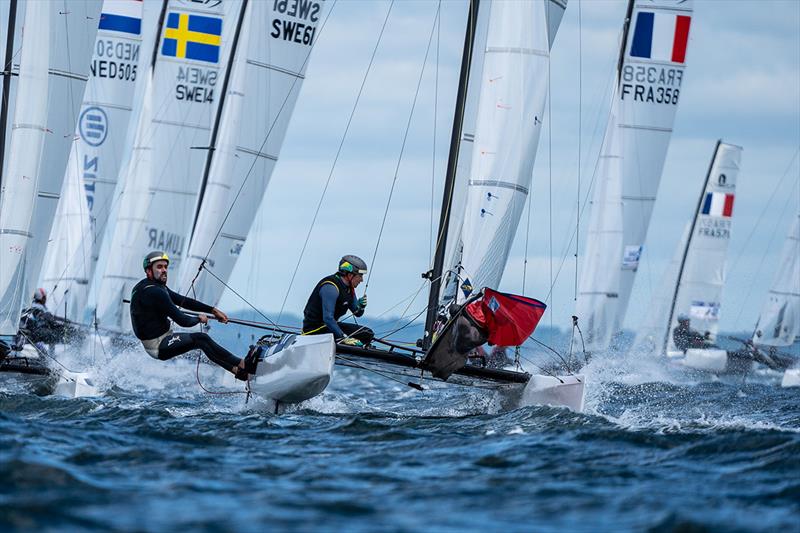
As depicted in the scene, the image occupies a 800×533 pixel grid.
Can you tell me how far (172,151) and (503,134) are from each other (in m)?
11.1

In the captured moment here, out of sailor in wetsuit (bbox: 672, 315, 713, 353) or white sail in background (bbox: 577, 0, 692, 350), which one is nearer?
white sail in background (bbox: 577, 0, 692, 350)

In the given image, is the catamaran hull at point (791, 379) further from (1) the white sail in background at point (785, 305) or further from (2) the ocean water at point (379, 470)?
(2) the ocean water at point (379, 470)

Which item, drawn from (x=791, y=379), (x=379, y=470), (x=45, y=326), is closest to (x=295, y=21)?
(x=45, y=326)

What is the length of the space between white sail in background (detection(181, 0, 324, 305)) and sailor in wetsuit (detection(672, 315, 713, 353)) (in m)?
15.3

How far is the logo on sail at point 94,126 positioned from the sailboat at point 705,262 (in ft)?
52.1

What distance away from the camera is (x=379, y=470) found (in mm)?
8094

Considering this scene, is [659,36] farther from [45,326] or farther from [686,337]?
[686,337]

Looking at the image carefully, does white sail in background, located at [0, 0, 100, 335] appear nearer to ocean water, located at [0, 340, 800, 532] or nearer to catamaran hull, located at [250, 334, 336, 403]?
ocean water, located at [0, 340, 800, 532]

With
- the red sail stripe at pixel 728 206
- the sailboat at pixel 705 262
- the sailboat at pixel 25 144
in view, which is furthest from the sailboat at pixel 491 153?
the red sail stripe at pixel 728 206

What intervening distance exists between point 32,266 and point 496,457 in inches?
306

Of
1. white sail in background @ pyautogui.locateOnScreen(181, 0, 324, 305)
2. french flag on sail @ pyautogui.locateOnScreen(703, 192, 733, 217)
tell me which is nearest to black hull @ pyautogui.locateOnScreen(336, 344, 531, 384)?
white sail in background @ pyautogui.locateOnScreen(181, 0, 324, 305)

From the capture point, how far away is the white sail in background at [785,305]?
33281 mm

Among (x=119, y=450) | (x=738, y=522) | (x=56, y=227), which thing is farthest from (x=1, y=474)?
(x=56, y=227)

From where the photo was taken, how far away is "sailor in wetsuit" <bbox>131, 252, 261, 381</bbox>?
1145 cm
